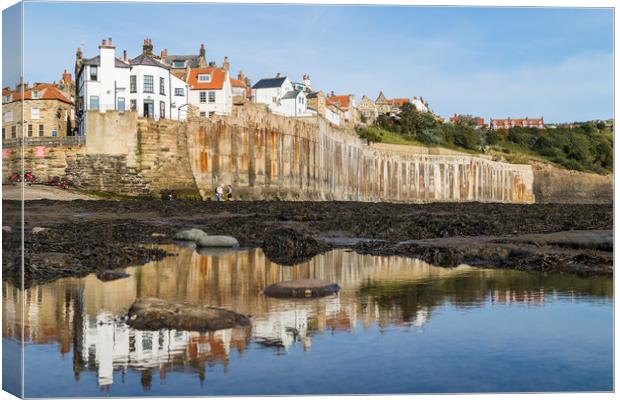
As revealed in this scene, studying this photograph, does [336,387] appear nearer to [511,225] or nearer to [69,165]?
[511,225]

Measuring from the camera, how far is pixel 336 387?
19.3 feet

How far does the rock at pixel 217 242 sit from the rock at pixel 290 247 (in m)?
0.81

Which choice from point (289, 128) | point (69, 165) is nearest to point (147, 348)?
point (69, 165)

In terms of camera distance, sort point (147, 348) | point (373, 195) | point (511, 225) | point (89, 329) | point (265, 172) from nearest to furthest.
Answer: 1. point (147, 348)
2. point (89, 329)
3. point (511, 225)
4. point (265, 172)
5. point (373, 195)

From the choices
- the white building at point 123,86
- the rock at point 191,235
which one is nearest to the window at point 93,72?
the white building at point 123,86

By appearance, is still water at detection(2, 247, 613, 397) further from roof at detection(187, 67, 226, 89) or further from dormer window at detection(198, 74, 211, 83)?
dormer window at detection(198, 74, 211, 83)

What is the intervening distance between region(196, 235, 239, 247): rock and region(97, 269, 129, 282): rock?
5.54 m

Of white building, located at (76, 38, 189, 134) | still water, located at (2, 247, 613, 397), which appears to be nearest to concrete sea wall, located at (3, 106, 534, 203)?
white building, located at (76, 38, 189, 134)

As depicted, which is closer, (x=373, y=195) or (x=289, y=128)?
(x=289, y=128)

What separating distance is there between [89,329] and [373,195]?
59948mm

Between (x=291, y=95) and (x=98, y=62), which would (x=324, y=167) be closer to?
(x=98, y=62)

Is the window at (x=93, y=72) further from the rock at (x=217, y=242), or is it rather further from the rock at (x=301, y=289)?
the rock at (x=301, y=289)

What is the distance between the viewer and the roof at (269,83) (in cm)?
8231

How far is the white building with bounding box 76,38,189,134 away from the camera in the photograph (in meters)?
48.6
